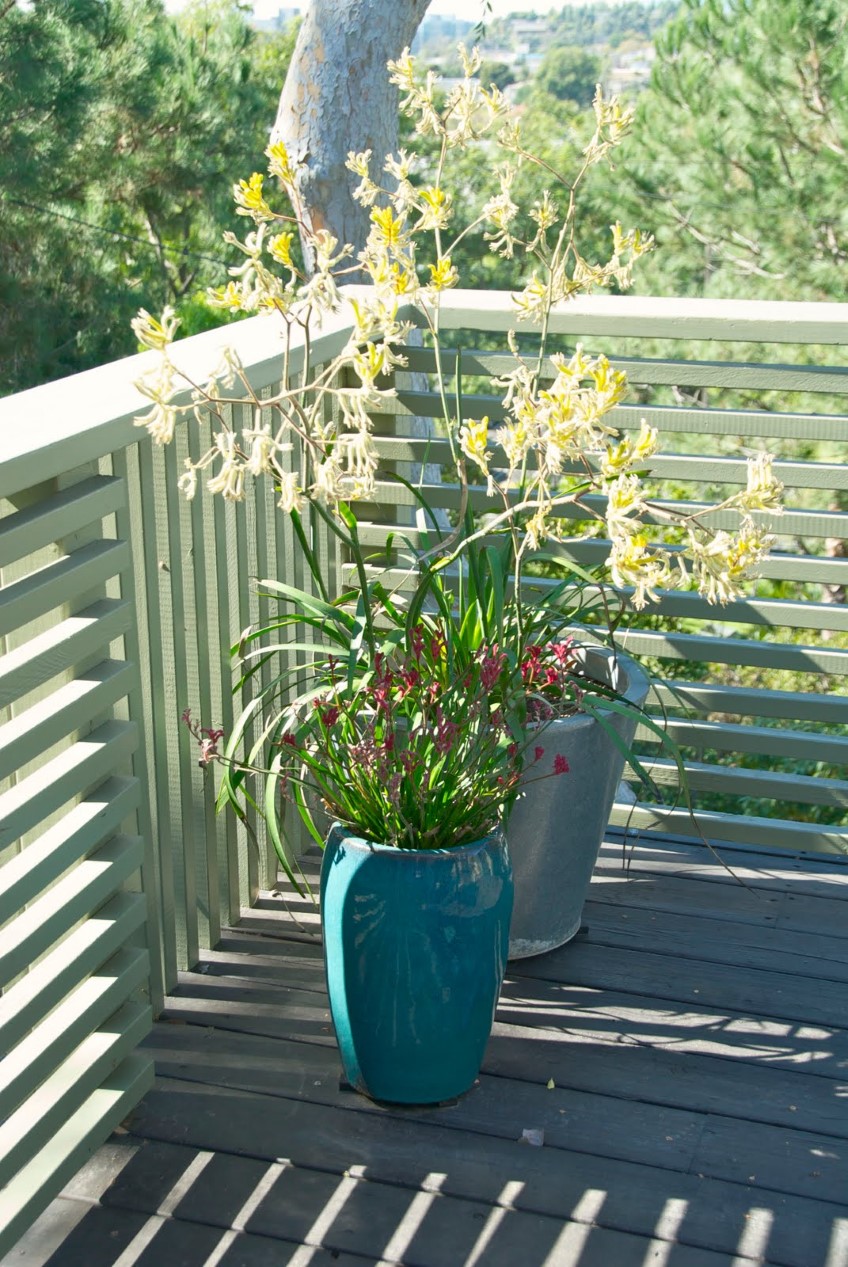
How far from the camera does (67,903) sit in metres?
2.08

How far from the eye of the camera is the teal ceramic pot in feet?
7.11

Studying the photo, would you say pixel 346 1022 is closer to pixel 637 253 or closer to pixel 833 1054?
pixel 833 1054

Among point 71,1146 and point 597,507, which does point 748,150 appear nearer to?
point 597,507

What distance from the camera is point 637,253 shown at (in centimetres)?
203

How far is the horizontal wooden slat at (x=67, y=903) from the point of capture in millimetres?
1949

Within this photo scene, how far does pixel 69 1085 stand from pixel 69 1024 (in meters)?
0.09

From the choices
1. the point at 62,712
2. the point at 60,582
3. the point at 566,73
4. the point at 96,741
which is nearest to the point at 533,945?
the point at 96,741

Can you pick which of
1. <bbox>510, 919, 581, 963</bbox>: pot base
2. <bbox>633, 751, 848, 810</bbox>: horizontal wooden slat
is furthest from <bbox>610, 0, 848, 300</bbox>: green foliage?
<bbox>510, 919, 581, 963</bbox>: pot base

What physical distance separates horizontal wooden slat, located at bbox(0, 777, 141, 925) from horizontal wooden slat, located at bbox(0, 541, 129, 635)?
1.07 ft

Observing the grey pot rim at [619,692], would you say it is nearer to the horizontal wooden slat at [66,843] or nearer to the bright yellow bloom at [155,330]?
the horizontal wooden slat at [66,843]

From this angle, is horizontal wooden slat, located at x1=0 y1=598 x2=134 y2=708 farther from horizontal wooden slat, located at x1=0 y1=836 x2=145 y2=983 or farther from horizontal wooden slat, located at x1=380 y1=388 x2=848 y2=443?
horizontal wooden slat, located at x1=380 y1=388 x2=848 y2=443

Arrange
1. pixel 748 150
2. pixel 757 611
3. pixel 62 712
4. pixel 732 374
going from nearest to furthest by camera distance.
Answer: pixel 62 712, pixel 732 374, pixel 757 611, pixel 748 150

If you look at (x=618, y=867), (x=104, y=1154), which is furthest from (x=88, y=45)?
(x=104, y=1154)

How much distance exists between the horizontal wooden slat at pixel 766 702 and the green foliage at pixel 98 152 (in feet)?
28.7
